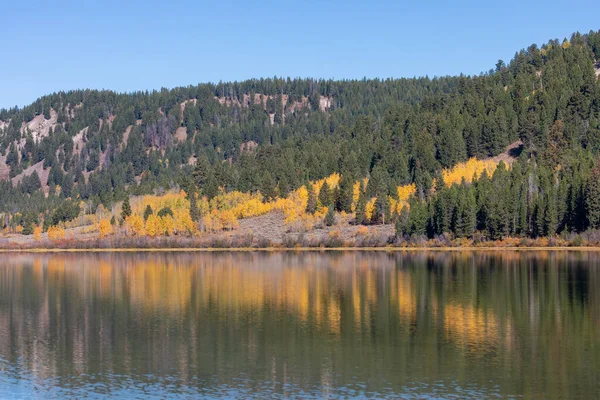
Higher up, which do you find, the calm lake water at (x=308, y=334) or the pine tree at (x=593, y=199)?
the pine tree at (x=593, y=199)

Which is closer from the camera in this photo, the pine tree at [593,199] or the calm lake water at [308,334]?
the calm lake water at [308,334]

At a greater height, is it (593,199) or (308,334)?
(593,199)

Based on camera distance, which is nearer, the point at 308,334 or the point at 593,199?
the point at 308,334

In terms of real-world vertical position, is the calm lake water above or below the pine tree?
below

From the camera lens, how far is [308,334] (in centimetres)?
6888

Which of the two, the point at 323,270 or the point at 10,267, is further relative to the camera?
the point at 10,267

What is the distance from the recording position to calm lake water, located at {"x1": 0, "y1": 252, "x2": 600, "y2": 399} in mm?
51375

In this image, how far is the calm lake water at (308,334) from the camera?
5138 centimetres

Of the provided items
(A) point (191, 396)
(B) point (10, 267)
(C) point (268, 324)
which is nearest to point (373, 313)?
(C) point (268, 324)

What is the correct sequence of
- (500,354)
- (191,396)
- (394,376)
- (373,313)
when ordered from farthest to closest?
(373,313), (500,354), (394,376), (191,396)

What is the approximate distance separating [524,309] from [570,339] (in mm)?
17348

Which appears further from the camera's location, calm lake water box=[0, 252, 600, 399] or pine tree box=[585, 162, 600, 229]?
pine tree box=[585, 162, 600, 229]

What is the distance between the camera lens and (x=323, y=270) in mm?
130625

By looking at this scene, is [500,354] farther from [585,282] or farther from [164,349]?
[585,282]
